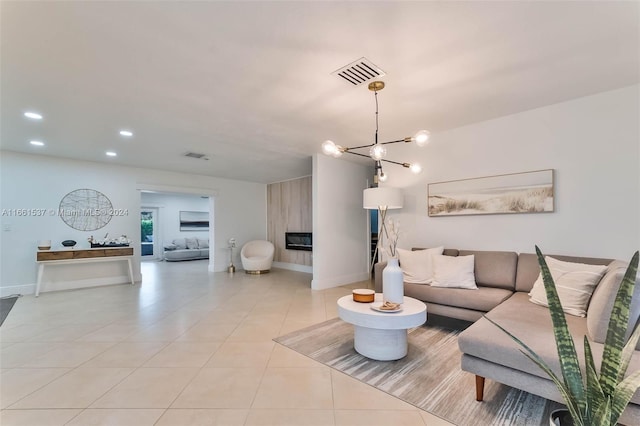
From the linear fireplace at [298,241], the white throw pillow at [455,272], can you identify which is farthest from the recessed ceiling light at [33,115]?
the linear fireplace at [298,241]

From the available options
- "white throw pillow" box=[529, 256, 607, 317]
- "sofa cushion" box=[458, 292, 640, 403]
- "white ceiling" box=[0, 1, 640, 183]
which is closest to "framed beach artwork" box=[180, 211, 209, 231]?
"white ceiling" box=[0, 1, 640, 183]

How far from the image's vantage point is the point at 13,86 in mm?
2688

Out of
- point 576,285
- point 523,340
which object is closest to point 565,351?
point 523,340

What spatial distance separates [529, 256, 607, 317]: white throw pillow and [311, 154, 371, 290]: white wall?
3309 mm

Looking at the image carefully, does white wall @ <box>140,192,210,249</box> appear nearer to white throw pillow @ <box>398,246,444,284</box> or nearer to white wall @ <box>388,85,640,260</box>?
white throw pillow @ <box>398,246,444,284</box>

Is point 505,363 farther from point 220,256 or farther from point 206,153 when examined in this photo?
point 220,256

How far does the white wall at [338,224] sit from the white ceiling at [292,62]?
1532 millimetres

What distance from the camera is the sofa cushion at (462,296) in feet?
9.65

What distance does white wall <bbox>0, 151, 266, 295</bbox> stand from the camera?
16.2 ft

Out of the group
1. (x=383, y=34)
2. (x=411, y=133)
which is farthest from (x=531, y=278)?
(x=383, y=34)

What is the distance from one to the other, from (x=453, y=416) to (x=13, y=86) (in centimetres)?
462

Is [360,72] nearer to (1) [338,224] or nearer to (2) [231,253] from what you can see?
(1) [338,224]

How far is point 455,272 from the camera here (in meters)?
3.33

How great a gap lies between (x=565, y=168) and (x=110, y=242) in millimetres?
7644
